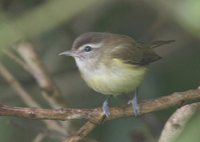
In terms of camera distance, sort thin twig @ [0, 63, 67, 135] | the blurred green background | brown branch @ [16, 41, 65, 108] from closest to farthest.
Result: brown branch @ [16, 41, 65, 108] → thin twig @ [0, 63, 67, 135] → the blurred green background

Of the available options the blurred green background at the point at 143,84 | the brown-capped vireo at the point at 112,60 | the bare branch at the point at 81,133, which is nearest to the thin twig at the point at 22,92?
the blurred green background at the point at 143,84

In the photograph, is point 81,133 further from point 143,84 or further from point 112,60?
point 143,84

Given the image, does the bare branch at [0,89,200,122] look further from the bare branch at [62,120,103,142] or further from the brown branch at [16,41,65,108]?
the brown branch at [16,41,65,108]

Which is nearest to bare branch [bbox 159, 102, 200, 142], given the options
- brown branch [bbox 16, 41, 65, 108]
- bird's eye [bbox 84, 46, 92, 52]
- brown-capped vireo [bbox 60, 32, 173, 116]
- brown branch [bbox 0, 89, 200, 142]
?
brown branch [bbox 0, 89, 200, 142]

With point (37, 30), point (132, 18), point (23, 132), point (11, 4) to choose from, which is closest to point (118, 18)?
point (132, 18)

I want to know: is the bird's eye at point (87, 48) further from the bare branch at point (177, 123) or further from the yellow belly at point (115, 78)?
the bare branch at point (177, 123)

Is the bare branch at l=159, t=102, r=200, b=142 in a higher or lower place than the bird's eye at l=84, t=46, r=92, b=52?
higher

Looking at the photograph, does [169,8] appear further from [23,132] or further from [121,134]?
[23,132]
